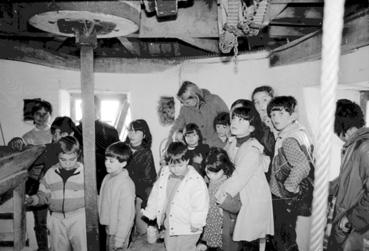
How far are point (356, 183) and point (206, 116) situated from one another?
9.05 feet

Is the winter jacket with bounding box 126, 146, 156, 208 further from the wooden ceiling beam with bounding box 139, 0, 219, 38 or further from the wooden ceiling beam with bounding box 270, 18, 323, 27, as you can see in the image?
the wooden ceiling beam with bounding box 270, 18, 323, 27

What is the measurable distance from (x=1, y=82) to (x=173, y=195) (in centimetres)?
358

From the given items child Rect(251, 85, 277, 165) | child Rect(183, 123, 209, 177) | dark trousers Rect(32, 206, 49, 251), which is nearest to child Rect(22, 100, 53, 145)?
dark trousers Rect(32, 206, 49, 251)

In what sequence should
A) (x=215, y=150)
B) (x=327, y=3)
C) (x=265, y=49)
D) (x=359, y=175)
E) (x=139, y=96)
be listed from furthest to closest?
(x=139, y=96) < (x=265, y=49) < (x=215, y=150) < (x=359, y=175) < (x=327, y=3)

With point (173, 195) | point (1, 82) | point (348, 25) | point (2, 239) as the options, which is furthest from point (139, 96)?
point (348, 25)

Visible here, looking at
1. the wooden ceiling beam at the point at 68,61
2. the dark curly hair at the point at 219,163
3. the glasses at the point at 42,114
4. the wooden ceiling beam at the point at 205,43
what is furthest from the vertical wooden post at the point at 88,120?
the glasses at the point at 42,114

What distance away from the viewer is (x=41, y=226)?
4.39 meters

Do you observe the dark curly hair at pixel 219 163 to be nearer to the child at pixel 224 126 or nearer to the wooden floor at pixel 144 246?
the child at pixel 224 126

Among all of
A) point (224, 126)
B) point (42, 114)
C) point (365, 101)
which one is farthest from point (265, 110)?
point (42, 114)

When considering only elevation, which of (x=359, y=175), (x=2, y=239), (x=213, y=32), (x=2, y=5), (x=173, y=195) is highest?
(x=2, y=5)

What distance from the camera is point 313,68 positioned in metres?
4.09

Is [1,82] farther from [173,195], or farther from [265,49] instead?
[265,49]

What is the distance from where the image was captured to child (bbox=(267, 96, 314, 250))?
3.13 meters

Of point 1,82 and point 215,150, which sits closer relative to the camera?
point 215,150
